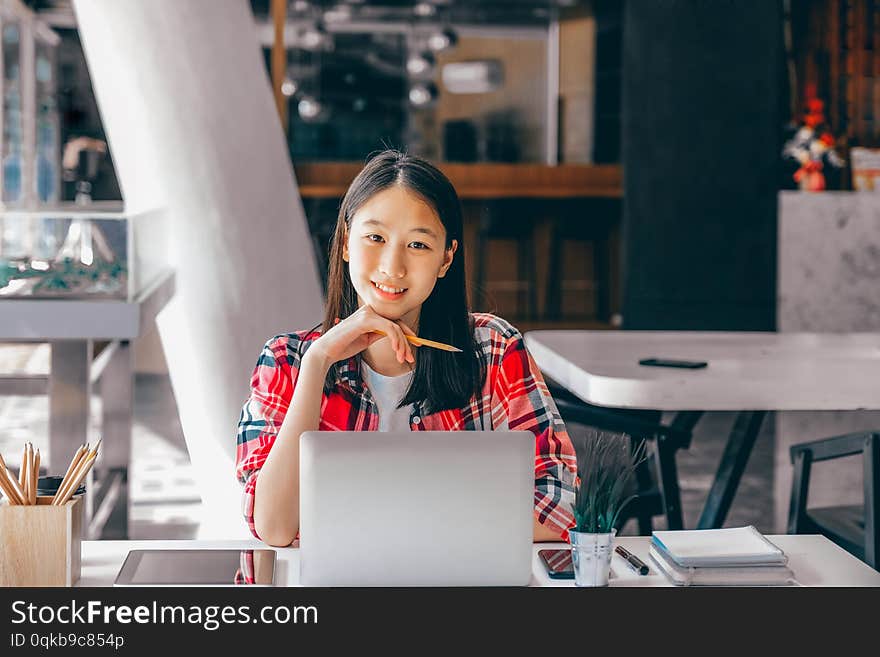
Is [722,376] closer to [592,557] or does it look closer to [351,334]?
[351,334]

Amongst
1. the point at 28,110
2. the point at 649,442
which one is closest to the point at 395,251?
the point at 649,442

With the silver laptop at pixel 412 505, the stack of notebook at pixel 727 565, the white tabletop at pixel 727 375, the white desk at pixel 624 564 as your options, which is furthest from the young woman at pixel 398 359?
the white tabletop at pixel 727 375

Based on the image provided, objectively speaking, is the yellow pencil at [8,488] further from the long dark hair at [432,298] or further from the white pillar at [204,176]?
the white pillar at [204,176]

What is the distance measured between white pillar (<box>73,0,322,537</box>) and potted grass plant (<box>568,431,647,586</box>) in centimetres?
237

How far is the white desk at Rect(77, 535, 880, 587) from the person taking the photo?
1475 mm

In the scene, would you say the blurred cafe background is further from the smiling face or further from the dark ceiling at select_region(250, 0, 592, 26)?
the smiling face

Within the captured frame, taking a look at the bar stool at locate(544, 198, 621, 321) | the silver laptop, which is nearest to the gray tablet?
the silver laptop

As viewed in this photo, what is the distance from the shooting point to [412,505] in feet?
4.23

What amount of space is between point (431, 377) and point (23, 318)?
8.37 feet

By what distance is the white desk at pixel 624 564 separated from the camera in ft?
4.84

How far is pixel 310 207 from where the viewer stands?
859 centimetres
